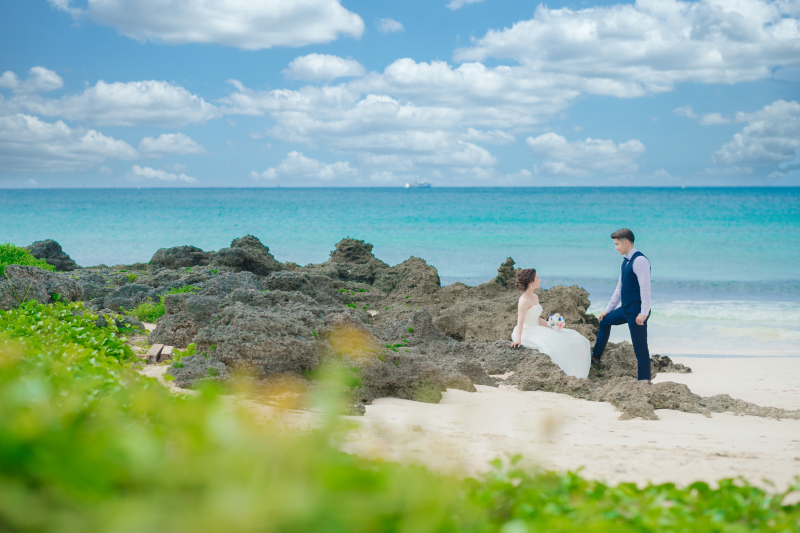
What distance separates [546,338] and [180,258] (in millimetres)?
8715

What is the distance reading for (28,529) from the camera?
133 cm

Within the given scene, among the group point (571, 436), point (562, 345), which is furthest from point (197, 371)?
point (562, 345)

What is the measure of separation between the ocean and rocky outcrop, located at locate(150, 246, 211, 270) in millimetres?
9346

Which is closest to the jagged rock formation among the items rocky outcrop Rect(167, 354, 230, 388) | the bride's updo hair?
rocky outcrop Rect(167, 354, 230, 388)

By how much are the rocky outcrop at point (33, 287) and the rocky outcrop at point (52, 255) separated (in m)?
6.18

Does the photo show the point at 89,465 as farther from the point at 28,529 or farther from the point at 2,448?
the point at 2,448

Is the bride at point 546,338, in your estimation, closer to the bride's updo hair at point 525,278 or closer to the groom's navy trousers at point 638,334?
the bride's updo hair at point 525,278

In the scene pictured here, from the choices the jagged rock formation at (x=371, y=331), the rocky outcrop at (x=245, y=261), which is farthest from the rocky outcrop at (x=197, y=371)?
the rocky outcrop at (x=245, y=261)

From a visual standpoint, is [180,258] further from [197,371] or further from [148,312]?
[197,371]

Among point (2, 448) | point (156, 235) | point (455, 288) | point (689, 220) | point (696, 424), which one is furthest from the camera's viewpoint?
point (689, 220)

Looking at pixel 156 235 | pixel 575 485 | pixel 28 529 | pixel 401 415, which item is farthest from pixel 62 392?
pixel 156 235

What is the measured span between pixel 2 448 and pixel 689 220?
5698 centimetres

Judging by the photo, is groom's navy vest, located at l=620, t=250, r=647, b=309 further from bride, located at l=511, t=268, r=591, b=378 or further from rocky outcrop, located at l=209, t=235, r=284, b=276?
rocky outcrop, located at l=209, t=235, r=284, b=276

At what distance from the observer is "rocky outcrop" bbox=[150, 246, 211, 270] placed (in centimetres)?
1326
